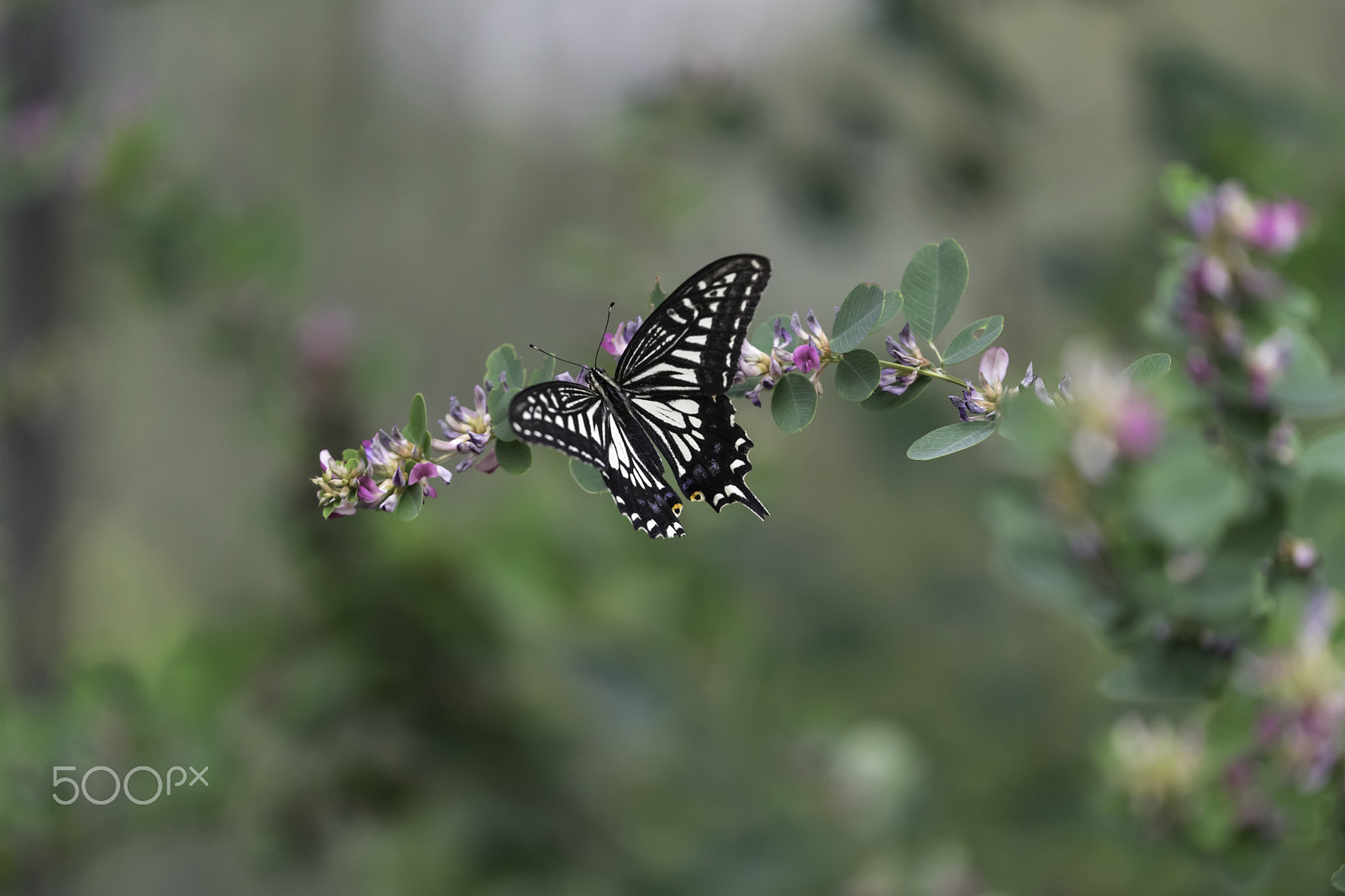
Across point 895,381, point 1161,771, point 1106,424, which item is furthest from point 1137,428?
point 1161,771

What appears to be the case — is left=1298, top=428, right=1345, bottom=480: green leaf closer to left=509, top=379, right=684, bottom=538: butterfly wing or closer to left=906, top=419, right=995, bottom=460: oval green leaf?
left=906, top=419, right=995, bottom=460: oval green leaf

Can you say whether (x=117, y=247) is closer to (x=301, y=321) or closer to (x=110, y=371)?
(x=301, y=321)

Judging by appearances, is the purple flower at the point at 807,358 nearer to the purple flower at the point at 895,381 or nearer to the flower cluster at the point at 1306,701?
the purple flower at the point at 895,381

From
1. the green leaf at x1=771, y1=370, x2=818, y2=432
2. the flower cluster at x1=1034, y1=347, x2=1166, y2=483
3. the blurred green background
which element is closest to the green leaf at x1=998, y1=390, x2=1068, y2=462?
the flower cluster at x1=1034, y1=347, x2=1166, y2=483

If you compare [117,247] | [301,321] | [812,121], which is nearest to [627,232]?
[812,121]

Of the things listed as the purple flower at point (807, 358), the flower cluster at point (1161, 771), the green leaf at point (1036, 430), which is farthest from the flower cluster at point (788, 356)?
the flower cluster at point (1161, 771)

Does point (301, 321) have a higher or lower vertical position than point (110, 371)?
lower

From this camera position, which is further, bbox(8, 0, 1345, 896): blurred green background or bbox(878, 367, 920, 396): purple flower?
bbox(8, 0, 1345, 896): blurred green background
